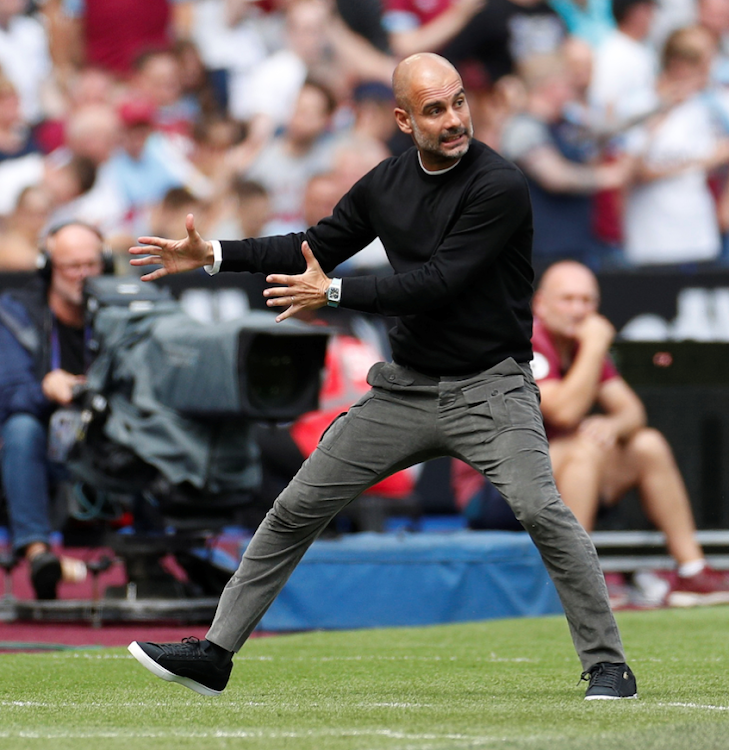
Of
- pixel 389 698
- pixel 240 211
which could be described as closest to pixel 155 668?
pixel 389 698

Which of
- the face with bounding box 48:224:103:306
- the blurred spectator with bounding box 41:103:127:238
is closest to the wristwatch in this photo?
the face with bounding box 48:224:103:306

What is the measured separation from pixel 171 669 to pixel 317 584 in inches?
114

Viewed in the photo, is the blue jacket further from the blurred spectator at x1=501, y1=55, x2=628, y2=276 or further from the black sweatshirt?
the blurred spectator at x1=501, y1=55, x2=628, y2=276

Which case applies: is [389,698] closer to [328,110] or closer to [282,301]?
[282,301]

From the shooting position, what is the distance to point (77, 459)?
705 cm

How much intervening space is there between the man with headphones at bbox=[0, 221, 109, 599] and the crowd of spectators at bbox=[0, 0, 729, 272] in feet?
15.7

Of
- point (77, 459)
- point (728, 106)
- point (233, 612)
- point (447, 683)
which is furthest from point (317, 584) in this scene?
point (728, 106)

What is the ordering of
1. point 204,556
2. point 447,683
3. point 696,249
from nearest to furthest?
point 447,683 → point 204,556 → point 696,249

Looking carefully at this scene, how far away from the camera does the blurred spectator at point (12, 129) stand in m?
13.5

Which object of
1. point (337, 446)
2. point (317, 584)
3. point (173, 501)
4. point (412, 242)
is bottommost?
point (317, 584)

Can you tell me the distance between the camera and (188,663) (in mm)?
4320

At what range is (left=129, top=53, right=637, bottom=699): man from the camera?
426cm

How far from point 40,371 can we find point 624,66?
7.14 m

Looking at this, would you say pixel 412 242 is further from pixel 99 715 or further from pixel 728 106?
pixel 728 106
